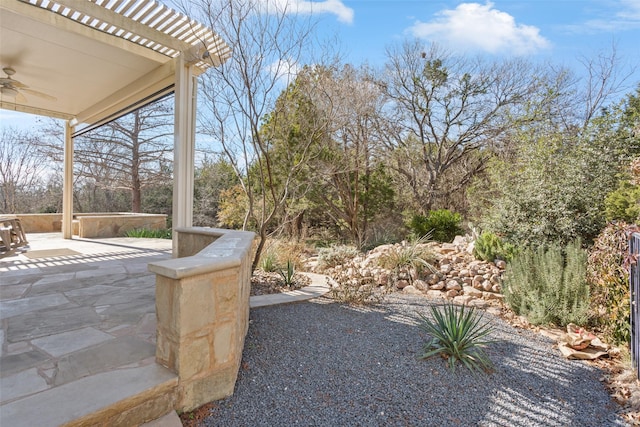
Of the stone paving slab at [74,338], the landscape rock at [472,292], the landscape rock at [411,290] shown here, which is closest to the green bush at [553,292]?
the landscape rock at [472,292]

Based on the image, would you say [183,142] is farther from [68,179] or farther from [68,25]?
[68,179]

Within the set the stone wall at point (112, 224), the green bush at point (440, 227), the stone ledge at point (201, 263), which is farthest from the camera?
the stone wall at point (112, 224)

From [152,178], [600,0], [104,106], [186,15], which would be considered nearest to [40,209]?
[152,178]

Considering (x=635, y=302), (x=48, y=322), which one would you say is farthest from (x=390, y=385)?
(x=48, y=322)

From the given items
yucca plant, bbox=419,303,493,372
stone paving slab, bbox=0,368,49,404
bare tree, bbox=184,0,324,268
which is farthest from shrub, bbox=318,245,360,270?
stone paving slab, bbox=0,368,49,404

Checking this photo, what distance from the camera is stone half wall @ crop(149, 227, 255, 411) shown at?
67.7 inches

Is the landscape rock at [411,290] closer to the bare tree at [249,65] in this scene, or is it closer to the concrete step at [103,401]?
the bare tree at [249,65]

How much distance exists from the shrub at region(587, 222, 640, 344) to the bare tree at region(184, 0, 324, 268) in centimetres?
333

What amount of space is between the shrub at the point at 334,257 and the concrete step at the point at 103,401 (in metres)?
4.13

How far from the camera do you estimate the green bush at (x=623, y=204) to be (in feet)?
12.4

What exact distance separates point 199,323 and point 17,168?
49.5 ft

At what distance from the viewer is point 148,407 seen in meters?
1.64

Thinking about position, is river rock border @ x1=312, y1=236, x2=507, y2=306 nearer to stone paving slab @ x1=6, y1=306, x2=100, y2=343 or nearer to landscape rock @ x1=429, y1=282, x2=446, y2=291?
landscape rock @ x1=429, y1=282, x2=446, y2=291

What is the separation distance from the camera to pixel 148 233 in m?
8.40
